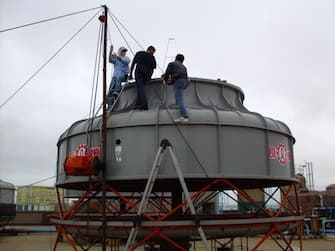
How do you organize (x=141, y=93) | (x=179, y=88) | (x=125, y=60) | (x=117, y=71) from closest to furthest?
(x=179, y=88), (x=141, y=93), (x=117, y=71), (x=125, y=60)

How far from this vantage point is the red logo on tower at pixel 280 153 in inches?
441

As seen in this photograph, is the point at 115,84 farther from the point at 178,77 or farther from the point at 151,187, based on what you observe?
the point at 151,187

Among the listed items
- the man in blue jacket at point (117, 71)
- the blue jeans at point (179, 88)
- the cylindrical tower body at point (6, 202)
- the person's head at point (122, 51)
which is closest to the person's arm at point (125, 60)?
the man in blue jacket at point (117, 71)

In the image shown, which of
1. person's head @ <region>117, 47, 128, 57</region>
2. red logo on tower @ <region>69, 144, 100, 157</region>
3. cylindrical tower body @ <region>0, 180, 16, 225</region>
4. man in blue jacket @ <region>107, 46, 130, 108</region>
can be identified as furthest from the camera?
cylindrical tower body @ <region>0, 180, 16, 225</region>

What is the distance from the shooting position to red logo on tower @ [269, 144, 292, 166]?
11.2 m

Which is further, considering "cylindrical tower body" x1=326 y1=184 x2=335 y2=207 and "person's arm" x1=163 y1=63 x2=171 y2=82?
"cylindrical tower body" x1=326 y1=184 x2=335 y2=207

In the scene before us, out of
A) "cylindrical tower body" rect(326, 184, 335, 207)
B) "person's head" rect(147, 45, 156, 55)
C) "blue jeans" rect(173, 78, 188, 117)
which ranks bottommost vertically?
"cylindrical tower body" rect(326, 184, 335, 207)

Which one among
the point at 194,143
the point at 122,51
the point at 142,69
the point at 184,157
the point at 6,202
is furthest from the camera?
the point at 6,202

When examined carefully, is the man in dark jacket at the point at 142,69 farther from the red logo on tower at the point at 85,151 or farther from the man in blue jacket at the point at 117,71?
the red logo on tower at the point at 85,151

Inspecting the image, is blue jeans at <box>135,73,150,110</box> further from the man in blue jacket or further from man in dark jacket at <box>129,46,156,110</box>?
the man in blue jacket

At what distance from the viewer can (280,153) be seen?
1157cm

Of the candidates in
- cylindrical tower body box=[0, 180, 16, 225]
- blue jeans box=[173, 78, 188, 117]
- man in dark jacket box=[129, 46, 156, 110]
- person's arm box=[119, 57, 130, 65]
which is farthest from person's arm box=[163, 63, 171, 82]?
cylindrical tower body box=[0, 180, 16, 225]

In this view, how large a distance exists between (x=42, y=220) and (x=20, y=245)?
71.4 feet

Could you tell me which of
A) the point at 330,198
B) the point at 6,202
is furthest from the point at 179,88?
the point at 330,198
